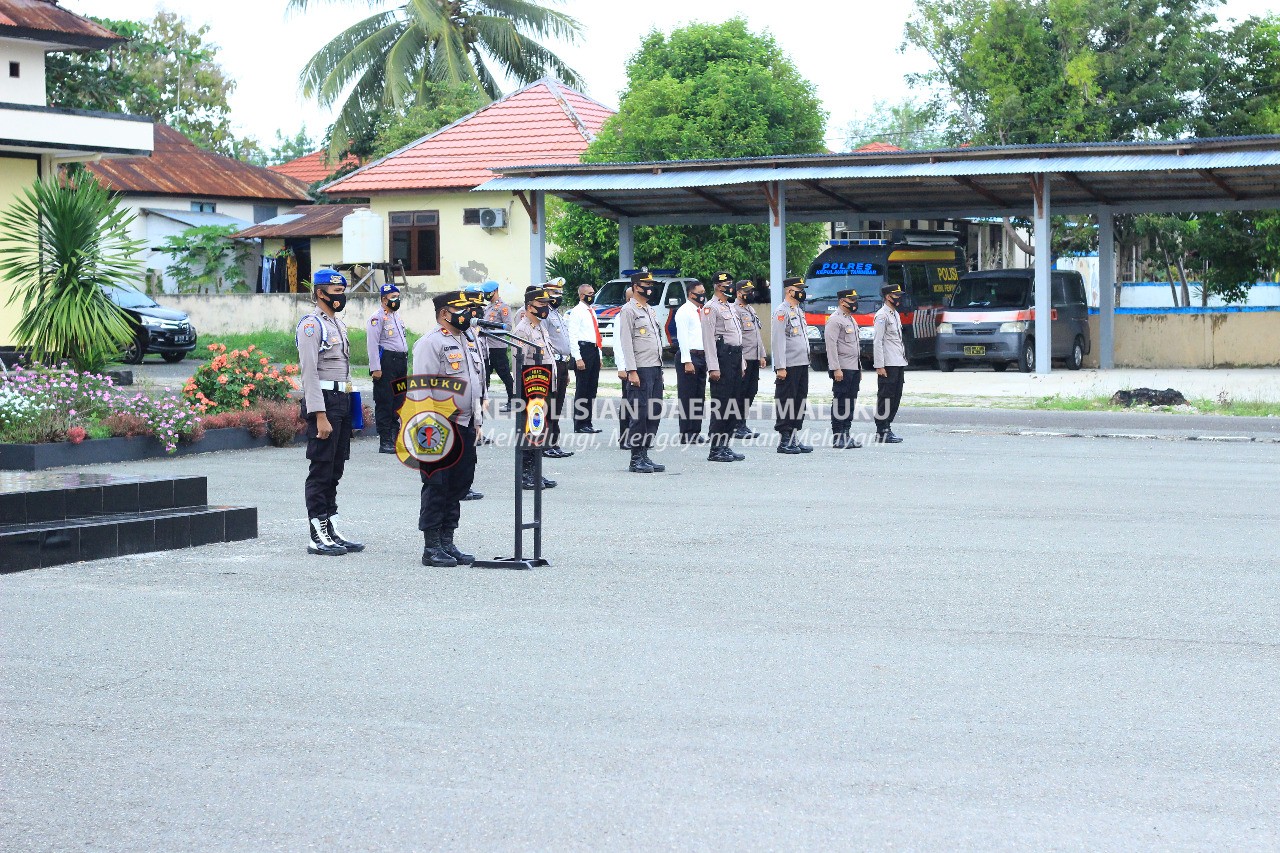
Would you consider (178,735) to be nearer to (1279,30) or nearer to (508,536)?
(508,536)

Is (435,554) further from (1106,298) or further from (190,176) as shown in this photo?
(190,176)

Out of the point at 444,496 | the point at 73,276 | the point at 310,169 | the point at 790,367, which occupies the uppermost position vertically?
the point at 310,169

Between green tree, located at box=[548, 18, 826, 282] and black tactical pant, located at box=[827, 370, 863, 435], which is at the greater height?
green tree, located at box=[548, 18, 826, 282]

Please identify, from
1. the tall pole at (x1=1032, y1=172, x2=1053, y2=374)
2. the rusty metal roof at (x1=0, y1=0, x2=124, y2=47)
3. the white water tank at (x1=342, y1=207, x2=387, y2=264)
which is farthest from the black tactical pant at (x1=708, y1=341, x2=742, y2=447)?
the white water tank at (x1=342, y1=207, x2=387, y2=264)

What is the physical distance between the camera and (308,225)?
4422 centimetres

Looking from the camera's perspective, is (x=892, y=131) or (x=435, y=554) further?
(x=892, y=131)

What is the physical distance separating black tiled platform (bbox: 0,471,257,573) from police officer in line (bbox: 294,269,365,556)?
878 millimetres

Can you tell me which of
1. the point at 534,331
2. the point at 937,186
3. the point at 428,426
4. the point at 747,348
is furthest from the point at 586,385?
the point at 937,186

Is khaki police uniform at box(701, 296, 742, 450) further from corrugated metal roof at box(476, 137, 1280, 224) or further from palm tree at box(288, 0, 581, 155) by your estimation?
palm tree at box(288, 0, 581, 155)

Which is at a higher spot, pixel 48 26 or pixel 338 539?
pixel 48 26

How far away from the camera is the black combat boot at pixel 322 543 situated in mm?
10234

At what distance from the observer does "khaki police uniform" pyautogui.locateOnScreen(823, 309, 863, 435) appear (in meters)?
17.5

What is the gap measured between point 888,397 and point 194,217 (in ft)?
114

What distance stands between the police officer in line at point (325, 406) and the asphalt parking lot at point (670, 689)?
31 cm
